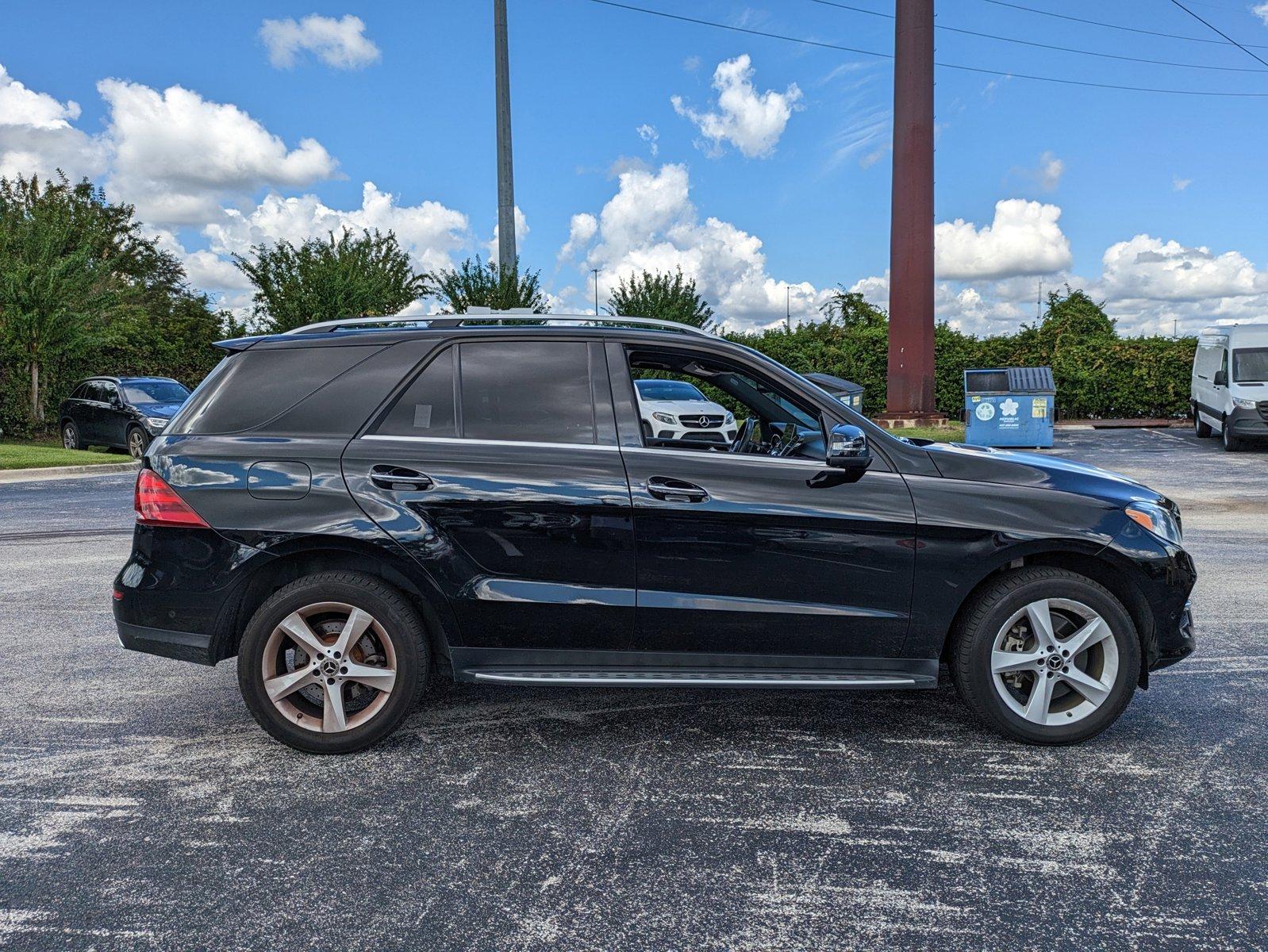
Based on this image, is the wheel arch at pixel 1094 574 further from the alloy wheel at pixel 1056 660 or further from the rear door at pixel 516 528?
the rear door at pixel 516 528

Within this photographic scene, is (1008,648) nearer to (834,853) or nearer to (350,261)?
(834,853)

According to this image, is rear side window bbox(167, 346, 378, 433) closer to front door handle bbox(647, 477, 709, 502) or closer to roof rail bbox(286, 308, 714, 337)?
roof rail bbox(286, 308, 714, 337)

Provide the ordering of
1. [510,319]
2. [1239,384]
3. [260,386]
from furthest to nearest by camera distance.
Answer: [1239,384]
[510,319]
[260,386]

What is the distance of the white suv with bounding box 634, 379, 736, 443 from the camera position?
16797 mm

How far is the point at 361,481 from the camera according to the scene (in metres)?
3.95

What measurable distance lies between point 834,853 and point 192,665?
372 centimetres

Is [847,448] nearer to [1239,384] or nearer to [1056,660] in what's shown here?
[1056,660]

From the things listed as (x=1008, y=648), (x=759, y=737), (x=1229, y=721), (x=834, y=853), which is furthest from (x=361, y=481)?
(x=1229, y=721)

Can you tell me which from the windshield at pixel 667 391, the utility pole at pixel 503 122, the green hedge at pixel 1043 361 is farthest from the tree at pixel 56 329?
the green hedge at pixel 1043 361

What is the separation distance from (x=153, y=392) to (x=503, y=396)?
727 inches

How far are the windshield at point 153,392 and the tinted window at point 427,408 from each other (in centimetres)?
1757

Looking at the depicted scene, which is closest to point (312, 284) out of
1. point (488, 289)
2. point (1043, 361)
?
Answer: point (488, 289)

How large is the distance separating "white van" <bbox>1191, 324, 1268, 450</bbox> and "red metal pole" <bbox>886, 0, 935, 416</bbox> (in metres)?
6.44

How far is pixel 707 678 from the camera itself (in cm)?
393
